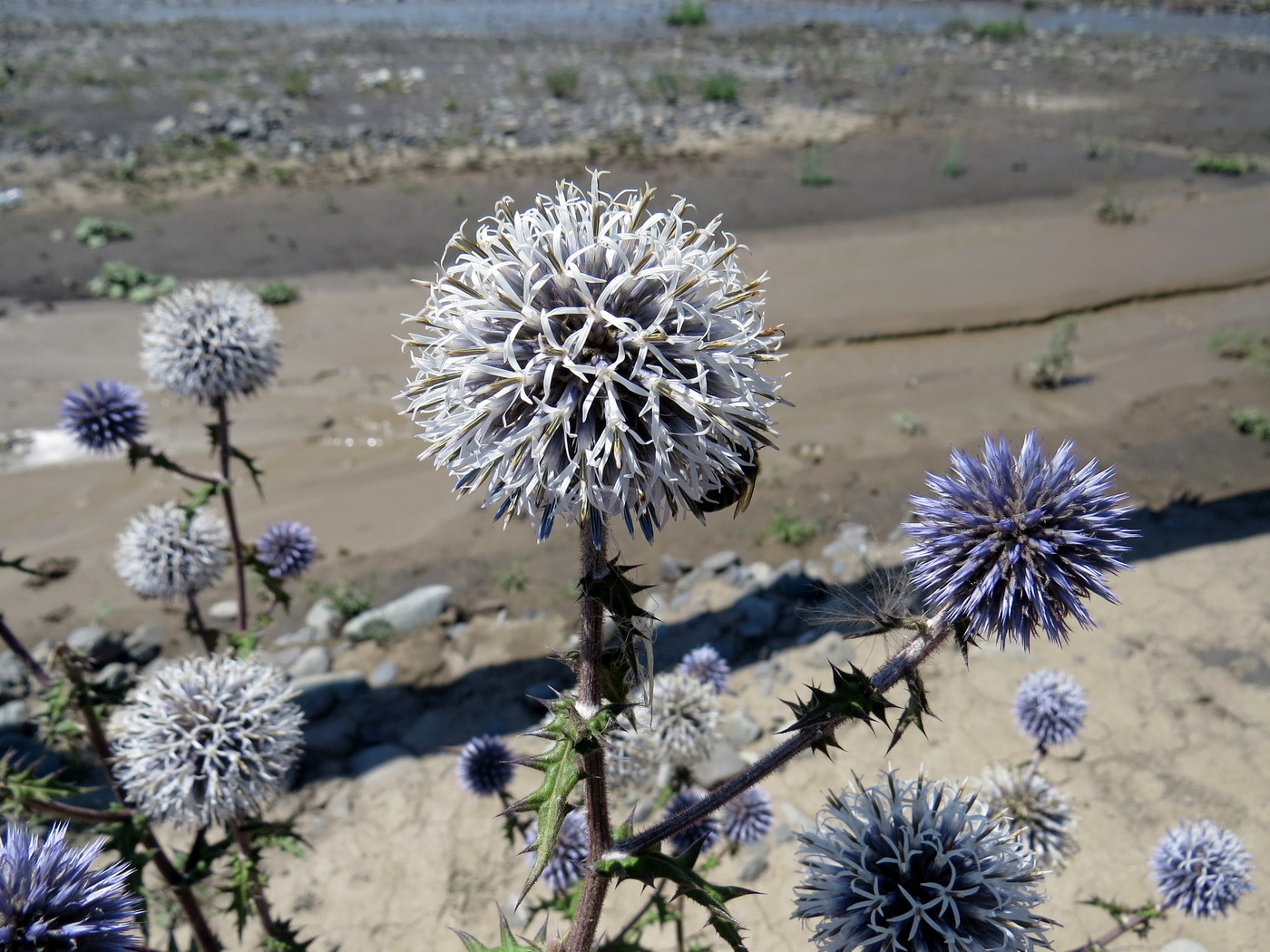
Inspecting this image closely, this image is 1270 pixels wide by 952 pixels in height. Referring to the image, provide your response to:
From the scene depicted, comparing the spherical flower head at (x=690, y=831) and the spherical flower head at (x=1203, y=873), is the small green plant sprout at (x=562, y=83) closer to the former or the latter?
the spherical flower head at (x=690, y=831)

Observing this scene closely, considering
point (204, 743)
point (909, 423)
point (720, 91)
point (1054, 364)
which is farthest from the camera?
point (720, 91)

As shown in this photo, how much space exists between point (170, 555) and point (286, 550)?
668 millimetres

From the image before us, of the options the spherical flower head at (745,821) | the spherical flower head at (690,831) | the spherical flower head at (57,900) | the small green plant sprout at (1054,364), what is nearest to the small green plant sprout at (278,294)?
the small green plant sprout at (1054,364)

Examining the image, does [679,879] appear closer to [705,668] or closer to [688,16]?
[705,668]

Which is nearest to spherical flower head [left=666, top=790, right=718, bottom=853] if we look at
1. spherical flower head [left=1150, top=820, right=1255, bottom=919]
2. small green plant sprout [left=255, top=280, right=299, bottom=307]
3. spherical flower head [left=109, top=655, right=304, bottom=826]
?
spherical flower head [left=109, top=655, right=304, bottom=826]

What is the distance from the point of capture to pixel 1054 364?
31.3 ft

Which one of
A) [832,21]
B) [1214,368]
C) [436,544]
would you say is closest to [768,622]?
[436,544]

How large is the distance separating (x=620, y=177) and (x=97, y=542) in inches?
462

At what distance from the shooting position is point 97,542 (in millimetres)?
7699

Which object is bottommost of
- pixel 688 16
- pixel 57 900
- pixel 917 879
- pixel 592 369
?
pixel 917 879

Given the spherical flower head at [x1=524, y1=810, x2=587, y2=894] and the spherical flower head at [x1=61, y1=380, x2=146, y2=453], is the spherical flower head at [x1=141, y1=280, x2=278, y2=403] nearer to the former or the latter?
the spherical flower head at [x1=61, y1=380, x2=146, y2=453]

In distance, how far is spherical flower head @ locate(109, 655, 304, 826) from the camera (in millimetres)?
2906

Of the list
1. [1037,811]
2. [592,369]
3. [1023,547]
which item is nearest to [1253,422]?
[1037,811]

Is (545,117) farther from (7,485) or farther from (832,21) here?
(832,21)
